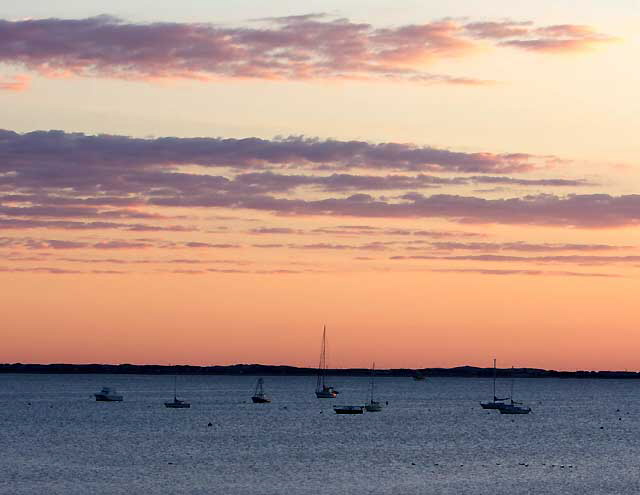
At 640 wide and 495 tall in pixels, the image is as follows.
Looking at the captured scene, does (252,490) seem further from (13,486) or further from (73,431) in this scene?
(73,431)

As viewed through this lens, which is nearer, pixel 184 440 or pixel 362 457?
pixel 362 457

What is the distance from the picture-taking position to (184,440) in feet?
551

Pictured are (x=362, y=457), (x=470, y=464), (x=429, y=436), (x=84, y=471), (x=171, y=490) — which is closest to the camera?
(x=171, y=490)

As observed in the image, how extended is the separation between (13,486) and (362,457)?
4505cm

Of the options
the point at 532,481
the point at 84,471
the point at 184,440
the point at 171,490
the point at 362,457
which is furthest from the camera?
the point at 184,440

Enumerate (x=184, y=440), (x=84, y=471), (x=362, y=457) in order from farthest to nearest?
(x=184, y=440) → (x=362, y=457) → (x=84, y=471)

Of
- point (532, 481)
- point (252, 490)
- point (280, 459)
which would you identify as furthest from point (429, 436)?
point (252, 490)

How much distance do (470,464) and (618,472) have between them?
14.5m

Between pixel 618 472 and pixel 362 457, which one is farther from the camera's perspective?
pixel 362 457

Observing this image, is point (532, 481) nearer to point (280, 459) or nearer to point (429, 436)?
point (280, 459)

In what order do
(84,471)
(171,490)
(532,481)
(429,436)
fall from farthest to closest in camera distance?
(429,436) → (84,471) → (532,481) → (171,490)

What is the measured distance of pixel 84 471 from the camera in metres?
123

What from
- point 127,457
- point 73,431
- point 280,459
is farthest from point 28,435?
point 280,459

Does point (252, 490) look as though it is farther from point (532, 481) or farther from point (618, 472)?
point (618, 472)
